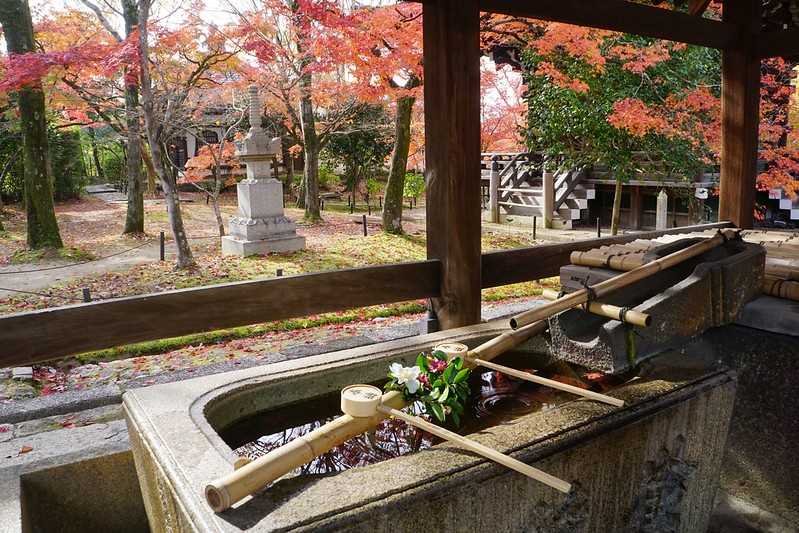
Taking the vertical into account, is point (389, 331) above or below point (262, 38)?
below

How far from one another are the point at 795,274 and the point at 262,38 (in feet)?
29.9

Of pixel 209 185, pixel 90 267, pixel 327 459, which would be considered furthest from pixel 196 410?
pixel 209 185

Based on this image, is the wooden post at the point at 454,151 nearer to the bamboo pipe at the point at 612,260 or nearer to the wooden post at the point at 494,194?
the bamboo pipe at the point at 612,260

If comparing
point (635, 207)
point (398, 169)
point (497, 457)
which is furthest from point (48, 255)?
point (635, 207)

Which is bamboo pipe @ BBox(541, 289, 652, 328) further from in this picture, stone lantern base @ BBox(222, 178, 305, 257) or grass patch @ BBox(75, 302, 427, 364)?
stone lantern base @ BBox(222, 178, 305, 257)

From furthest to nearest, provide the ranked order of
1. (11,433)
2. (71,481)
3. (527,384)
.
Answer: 1. (11,433)
2. (527,384)
3. (71,481)

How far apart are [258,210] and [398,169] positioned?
276 cm

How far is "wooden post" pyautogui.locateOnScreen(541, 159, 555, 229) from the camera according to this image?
13.5 meters

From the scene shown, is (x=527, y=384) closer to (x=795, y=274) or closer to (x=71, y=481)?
(x=795, y=274)

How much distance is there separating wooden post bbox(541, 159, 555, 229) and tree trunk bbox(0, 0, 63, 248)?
9.76 meters

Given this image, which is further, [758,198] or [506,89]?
[506,89]

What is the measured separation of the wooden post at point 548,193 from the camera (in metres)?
13.5

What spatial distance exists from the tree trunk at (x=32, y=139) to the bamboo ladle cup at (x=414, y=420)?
9275 millimetres

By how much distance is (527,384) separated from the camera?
283 cm
